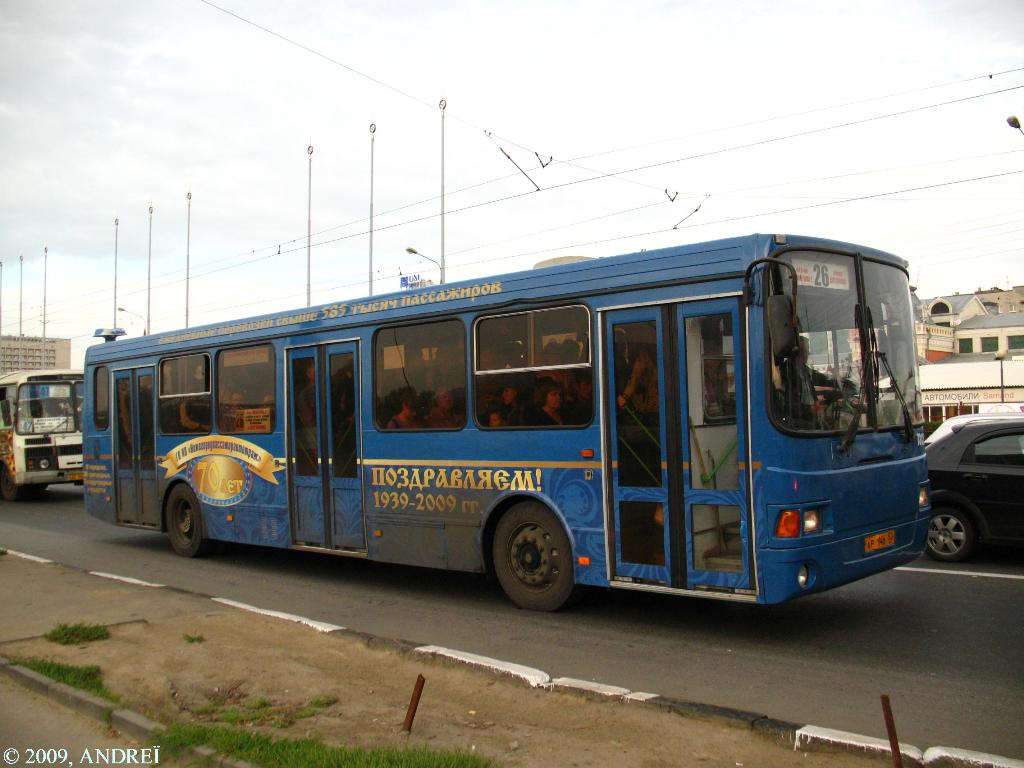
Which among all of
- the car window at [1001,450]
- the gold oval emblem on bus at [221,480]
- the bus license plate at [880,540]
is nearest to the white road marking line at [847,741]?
the bus license plate at [880,540]

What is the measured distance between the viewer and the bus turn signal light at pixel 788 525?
260 inches

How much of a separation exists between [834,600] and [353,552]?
498 centimetres

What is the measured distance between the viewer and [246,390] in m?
11.7

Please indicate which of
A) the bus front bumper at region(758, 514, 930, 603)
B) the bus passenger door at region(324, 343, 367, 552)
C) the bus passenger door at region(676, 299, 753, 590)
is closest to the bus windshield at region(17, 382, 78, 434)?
the bus passenger door at region(324, 343, 367, 552)

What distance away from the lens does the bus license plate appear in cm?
712

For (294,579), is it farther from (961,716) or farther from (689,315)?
(961,716)

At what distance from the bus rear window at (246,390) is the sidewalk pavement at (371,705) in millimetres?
3817

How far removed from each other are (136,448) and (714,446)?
9811 mm

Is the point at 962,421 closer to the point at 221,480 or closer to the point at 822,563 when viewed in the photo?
the point at 822,563

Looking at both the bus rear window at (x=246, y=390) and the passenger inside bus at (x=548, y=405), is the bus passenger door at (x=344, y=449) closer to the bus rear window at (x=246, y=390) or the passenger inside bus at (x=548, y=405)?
the bus rear window at (x=246, y=390)

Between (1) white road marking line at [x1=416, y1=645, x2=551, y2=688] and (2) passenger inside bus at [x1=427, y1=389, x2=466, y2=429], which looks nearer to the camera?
(1) white road marking line at [x1=416, y1=645, x2=551, y2=688]

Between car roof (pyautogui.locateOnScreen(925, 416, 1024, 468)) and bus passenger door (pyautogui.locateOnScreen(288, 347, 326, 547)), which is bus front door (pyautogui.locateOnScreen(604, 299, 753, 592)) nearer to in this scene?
bus passenger door (pyautogui.locateOnScreen(288, 347, 326, 547))

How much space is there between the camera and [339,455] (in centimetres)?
1030

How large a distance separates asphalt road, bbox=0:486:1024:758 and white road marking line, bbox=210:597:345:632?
35cm
